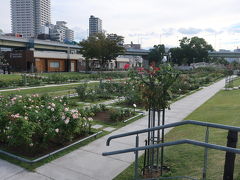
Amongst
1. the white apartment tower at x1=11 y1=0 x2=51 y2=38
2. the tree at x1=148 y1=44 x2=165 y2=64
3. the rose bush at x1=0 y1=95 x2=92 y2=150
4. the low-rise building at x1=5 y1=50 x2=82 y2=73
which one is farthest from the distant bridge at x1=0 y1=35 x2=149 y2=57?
the white apartment tower at x1=11 y1=0 x2=51 y2=38

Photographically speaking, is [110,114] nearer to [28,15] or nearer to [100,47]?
[100,47]

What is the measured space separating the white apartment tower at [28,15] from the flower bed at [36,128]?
157 m

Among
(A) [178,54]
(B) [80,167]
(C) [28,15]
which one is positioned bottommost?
(B) [80,167]

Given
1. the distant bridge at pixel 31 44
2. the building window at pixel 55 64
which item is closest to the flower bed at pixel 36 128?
the building window at pixel 55 64

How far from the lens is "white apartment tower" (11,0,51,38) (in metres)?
151

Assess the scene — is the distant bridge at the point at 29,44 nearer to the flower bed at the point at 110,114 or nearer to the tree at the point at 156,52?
the tree at the point at 156,52

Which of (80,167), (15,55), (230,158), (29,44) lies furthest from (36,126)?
(29,44)

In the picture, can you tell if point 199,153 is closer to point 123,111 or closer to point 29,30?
point 123,111

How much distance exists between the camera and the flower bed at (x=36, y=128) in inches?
204

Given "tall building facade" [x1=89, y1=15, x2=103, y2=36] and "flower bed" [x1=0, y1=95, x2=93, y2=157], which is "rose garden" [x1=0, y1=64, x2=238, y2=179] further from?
"tall building facade" [x1=89, y1=15, x2=103, y2=36]

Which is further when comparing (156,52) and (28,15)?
(28,15)

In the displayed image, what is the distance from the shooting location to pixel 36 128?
17.3 feet

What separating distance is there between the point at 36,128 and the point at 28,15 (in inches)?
6489

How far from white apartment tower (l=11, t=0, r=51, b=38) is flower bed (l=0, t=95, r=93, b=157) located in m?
157
